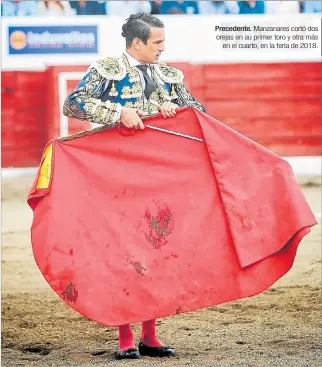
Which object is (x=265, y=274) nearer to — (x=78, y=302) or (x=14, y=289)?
(x=78, y=302)

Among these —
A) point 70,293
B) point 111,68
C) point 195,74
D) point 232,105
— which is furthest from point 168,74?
point 232,105

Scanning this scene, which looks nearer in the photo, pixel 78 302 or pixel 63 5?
pixel 78 302

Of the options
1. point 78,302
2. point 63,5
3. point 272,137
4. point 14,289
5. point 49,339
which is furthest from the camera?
point 272,137

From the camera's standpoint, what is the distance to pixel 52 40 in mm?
4512

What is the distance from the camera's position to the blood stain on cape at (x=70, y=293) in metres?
3.45

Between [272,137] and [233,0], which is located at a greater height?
[233,0]

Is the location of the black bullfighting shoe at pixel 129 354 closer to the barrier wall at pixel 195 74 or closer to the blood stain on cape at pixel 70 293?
the blood stain on cape at pixel 70 293

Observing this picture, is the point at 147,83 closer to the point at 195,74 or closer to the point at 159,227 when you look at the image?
the point at 159,227

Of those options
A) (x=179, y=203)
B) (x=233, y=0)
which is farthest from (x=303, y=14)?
(x=179, y=203)

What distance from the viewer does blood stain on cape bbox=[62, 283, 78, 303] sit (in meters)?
3.45

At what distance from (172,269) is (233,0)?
141cm

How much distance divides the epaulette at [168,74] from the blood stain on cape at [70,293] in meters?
0.75

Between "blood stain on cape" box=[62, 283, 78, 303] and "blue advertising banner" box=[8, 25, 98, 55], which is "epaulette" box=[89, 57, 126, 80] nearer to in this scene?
"blood stain on cape" box=[62, 283, 78, 303]

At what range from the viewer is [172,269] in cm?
352
